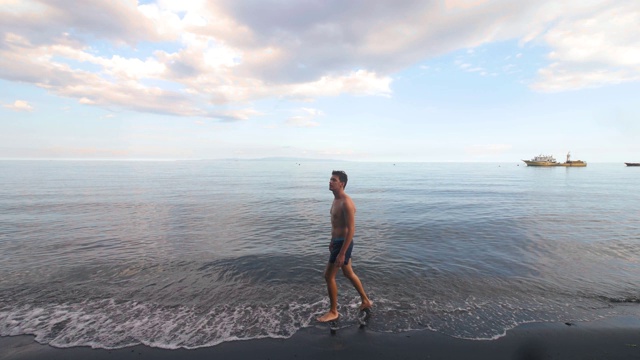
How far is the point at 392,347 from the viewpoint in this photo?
481 cm

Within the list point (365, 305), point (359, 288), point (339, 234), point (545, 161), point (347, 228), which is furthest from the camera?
point (545, 161)

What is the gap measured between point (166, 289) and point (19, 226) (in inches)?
518

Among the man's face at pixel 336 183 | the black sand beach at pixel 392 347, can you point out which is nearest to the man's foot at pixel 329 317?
the black sand beach at pixel 392 347

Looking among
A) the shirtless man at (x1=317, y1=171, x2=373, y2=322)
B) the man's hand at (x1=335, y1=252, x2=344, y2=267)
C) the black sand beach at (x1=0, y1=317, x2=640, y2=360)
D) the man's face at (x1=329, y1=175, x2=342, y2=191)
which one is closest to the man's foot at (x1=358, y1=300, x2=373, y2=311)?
the shirtless man at (x1=317, y1=171, x2=373, y2=322)

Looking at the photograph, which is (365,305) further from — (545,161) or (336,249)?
(545,161)

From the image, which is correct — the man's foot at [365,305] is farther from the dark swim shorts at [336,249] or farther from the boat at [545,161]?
the boat at [545,161]

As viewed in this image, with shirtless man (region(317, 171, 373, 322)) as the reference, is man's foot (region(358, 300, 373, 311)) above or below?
below

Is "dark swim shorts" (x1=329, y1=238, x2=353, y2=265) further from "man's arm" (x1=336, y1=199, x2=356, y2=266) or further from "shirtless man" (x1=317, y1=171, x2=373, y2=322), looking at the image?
"man's arm" (x1=336, y1=199, x2=356, y2=266)

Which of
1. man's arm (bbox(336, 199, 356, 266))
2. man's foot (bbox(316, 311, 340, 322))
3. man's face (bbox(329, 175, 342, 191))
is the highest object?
man's face (bbox(329, 175, 342, 191))

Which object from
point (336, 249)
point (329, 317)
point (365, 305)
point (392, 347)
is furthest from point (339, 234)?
point (392, 347)

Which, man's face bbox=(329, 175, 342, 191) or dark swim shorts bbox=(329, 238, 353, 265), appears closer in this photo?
man's face bbox=(329, 175, 342, 191)

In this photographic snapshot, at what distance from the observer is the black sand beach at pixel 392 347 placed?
4.61 m

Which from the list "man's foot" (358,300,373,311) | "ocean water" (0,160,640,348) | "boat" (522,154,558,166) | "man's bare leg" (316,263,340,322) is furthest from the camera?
"boat" (522,154,558,166)

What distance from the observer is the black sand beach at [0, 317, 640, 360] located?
4.61m
